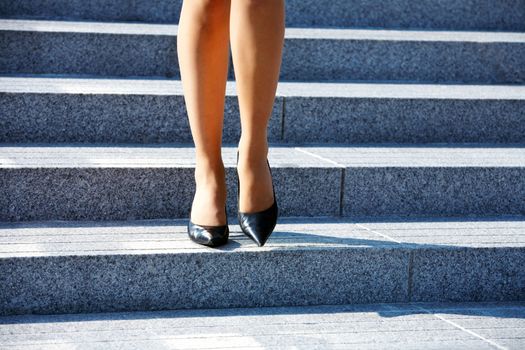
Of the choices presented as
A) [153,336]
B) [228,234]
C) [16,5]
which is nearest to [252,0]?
[228,234]

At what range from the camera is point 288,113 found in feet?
10.9

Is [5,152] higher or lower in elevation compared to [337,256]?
higher

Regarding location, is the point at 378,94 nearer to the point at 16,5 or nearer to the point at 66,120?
the point at 66,120

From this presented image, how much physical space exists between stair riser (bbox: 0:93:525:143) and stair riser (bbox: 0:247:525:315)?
80cm

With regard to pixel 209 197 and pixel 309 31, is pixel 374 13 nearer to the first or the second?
pixel 309 31

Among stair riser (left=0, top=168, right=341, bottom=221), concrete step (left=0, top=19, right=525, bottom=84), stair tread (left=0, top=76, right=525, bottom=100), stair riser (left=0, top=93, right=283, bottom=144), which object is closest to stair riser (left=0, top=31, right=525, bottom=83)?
concrete step (left=0, top=19, right=525, bottom=84)

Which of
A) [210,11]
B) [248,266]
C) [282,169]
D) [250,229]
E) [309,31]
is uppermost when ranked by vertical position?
[210,11]

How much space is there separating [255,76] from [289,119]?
0.87 m

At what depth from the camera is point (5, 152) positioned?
9.75ft

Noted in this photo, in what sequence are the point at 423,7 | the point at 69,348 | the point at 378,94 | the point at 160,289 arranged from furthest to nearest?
1. the point at 423,7
2. the point at 378,94
3. the point at 160,289
4. the point at 69,348

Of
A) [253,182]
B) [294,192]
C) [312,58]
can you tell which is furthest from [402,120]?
[253,182]

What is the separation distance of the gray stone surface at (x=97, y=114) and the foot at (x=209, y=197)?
590 mm

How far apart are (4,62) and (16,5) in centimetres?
53

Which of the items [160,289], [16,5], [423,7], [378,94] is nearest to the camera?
[160,289]
